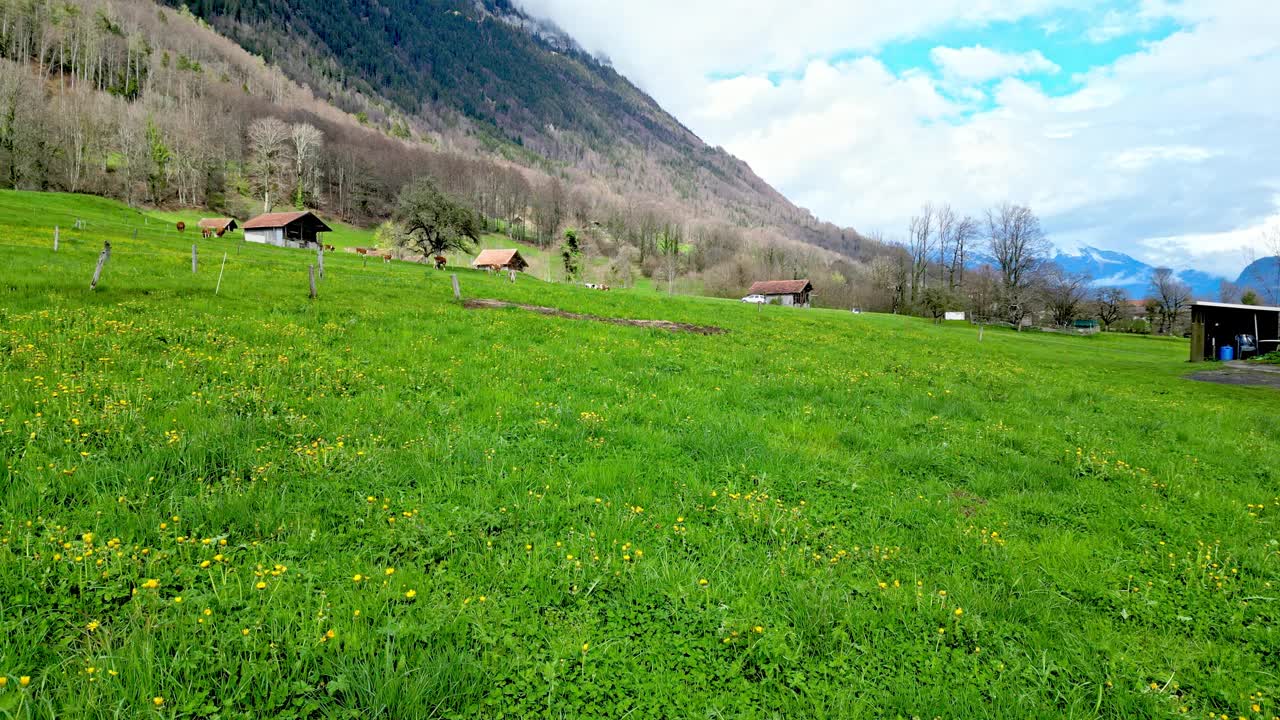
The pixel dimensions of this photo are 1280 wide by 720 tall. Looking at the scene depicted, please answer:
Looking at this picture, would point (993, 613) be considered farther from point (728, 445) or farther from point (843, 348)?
point (843, 348)

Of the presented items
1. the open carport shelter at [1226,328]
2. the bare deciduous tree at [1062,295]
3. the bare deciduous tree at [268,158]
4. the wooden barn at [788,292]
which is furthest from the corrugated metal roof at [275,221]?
the bare deciduous tree at [1062,295]

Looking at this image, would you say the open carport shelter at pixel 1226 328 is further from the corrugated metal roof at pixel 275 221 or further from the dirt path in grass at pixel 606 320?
the corrugated metal roof at pixel 275 221

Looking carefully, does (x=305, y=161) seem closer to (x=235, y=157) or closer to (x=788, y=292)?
(x=235, y=157)

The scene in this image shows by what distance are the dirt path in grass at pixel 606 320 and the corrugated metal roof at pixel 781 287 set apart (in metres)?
86.5

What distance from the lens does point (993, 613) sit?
16.1ft

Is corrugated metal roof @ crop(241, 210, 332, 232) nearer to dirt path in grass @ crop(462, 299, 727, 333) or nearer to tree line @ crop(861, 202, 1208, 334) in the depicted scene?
dirt path in grass @ crop(462, 299, 727, 333)

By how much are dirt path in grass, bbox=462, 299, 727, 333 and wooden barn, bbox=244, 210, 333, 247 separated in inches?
2855

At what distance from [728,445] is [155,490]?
761 cm

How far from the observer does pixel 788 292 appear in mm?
108875

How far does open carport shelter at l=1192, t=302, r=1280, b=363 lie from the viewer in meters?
38.3

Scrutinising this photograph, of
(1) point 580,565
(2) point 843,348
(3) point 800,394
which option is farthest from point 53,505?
(2) point 843,348

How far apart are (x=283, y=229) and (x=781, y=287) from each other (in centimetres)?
9308

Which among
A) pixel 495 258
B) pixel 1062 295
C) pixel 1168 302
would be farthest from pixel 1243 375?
pixel 1168 302

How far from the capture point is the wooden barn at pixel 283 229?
80438mm
